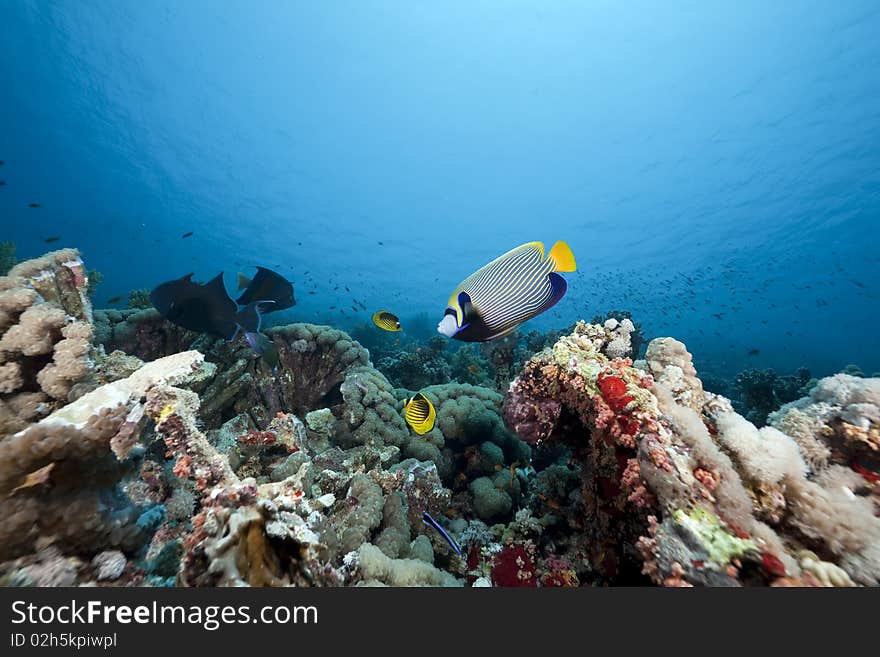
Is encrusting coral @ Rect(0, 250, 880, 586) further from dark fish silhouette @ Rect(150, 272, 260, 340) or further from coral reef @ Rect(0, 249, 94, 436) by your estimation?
dark fish silhouette @ Rect(150, 272, 260, 340)

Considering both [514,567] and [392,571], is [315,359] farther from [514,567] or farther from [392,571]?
[514,567]

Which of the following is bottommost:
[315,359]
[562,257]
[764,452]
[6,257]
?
[764,452]

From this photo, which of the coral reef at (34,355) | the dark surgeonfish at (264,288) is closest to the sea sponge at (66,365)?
the coral reef at (34,355)

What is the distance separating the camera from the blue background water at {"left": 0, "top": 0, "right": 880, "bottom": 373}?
95.0 ft

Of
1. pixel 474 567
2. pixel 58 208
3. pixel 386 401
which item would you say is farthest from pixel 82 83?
pixel 474 567

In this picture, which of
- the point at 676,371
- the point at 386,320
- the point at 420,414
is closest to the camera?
the point at 676,371

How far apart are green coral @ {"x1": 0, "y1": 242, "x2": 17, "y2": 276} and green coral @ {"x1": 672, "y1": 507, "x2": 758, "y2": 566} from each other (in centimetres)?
1640

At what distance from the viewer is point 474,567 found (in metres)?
2.77

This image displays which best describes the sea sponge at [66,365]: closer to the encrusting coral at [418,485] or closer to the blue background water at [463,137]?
the encrusting coral at [418,485]

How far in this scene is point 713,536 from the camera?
4.28 feet

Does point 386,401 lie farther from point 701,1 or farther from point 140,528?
point 701,1

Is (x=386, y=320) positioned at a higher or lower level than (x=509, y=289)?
higher

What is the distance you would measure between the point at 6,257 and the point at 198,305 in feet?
42.1

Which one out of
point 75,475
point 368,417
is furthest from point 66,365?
point 368,417
